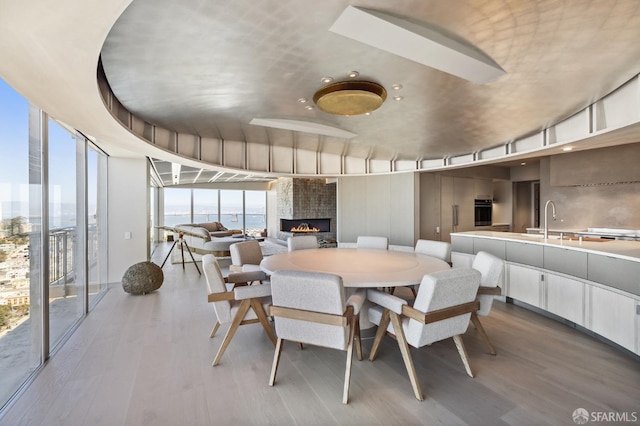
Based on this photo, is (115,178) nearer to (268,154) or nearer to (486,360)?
(268,154)

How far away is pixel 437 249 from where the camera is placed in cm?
381

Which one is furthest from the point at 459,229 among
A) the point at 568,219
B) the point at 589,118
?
the point at 589,118

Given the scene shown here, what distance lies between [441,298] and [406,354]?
1.63ft

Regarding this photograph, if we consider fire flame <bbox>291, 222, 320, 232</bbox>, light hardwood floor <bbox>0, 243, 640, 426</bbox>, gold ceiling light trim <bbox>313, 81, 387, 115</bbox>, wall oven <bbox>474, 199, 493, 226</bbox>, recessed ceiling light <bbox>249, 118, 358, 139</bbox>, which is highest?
recessed ceiling light <bbox>249, 118, 358, 139</bbox>

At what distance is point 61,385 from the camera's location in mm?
2260

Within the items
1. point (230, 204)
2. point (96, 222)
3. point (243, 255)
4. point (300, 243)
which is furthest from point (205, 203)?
point (243, 255)

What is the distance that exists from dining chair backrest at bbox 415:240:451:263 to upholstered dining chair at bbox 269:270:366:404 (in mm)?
1998

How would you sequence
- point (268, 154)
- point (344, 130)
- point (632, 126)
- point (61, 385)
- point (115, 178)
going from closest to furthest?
1. point (61, 385)
2. point (632, 126)
3. point (344, 130)
4. point (115, 178)
5. point (268, 154)

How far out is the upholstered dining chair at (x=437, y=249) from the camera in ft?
12.2

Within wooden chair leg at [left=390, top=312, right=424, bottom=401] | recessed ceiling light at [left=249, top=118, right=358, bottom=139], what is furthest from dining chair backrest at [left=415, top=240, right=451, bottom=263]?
recessed ceiling light at [left=249, top=118, right=358, bottom=139]

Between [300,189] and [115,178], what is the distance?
5921mm

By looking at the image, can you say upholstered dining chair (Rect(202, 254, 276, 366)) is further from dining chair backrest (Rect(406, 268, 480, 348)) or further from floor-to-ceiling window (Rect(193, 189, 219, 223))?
floor-to-ceiling window (Rect(193, 189, 219, 223))

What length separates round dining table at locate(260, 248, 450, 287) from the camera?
2422 mm

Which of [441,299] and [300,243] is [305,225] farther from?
[441,299]
